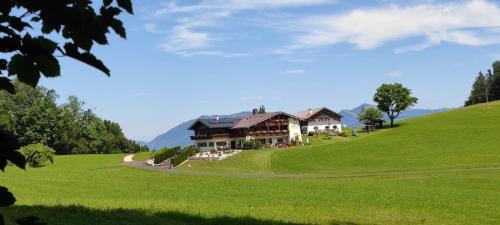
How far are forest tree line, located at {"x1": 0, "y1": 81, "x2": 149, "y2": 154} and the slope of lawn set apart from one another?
4803cm

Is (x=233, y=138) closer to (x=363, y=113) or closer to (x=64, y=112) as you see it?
(x=363, y=113)

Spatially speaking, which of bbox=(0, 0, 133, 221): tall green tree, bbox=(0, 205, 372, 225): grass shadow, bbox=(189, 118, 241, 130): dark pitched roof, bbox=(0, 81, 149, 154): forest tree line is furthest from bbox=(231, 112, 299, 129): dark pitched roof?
bbox=(0, 0, 133, 221): tall green tree

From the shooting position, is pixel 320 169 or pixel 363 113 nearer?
pixel 320 169

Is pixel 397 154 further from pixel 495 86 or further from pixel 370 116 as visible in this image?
pixel 495 86

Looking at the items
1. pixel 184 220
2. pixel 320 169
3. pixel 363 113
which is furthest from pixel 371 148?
pixel 184 220

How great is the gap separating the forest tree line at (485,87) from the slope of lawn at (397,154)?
2841 inches

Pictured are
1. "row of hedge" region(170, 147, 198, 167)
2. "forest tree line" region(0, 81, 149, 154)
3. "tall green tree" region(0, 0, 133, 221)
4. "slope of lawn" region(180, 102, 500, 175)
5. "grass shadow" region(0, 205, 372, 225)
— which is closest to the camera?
"tall green tree" region(0, 0, 133, 221)

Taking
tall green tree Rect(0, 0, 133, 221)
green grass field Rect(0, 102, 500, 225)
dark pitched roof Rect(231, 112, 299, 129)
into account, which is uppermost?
dark pitched roof Rect(231, 112, 299, 129)

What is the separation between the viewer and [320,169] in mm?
67375

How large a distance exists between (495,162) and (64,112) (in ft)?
333

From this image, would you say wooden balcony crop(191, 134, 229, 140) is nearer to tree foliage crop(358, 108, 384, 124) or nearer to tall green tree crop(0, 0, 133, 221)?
tree foliage crop(358, 108, 384, 124)

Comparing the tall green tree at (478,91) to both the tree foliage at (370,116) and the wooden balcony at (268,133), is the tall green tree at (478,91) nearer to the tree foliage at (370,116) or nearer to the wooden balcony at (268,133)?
the tree foliage at (370,116)

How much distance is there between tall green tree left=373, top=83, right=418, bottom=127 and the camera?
414ft

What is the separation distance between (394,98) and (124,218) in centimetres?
11861
